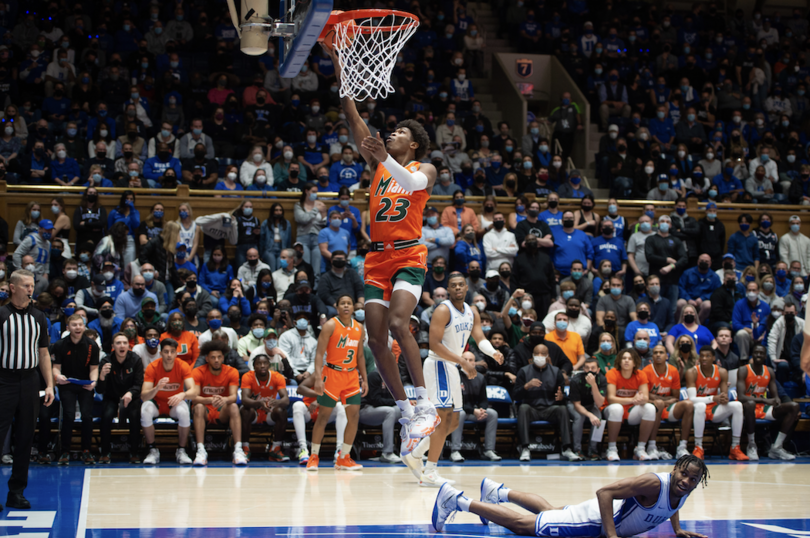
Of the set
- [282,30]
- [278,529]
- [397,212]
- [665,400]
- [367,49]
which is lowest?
[665,400]

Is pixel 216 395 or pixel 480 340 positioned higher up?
pixel 480 340

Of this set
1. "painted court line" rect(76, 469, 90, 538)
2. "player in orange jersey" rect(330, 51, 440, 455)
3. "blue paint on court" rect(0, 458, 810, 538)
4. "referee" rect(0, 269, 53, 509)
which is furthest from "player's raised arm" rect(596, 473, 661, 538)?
"referee" rect(0, 269, 53, 509)

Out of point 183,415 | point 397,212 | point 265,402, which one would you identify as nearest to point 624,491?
point 397,212

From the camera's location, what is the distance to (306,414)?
426 inches

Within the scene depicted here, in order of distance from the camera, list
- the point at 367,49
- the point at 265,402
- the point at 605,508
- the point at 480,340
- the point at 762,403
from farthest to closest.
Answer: the point at 762,403
the point at 265,402
the point at 480,340
the point at 367,49
the point at 605,508

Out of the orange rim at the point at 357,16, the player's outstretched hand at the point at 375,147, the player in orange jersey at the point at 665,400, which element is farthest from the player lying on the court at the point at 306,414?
the player's outstretched hand at the point at 375,147

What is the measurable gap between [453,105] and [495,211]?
11.4 ft

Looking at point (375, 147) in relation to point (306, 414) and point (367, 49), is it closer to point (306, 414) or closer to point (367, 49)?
point (367, 49)

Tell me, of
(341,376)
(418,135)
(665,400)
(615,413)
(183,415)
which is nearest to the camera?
(418,135)

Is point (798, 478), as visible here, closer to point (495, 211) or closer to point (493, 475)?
point (493, 475)

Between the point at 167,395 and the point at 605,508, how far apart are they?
641cm

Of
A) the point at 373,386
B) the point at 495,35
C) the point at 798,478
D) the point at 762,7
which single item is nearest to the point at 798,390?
the point at 798,478

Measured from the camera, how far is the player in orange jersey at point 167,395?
10188 mm

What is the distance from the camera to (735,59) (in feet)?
67.2
